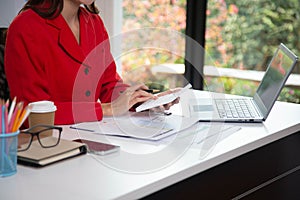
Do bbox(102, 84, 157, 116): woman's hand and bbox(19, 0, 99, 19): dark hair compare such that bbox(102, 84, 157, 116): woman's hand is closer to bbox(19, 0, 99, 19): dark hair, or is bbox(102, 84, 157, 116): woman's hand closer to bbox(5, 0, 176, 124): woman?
bbox(5, 0, 176, 124): woman

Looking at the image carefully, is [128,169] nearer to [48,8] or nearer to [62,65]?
[62,65]

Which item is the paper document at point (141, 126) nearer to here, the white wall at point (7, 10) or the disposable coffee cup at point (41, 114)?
the disposable coffee cup at point (41, 114)

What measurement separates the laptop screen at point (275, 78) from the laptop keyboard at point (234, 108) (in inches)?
1.8

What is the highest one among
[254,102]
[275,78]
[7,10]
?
[7,10]

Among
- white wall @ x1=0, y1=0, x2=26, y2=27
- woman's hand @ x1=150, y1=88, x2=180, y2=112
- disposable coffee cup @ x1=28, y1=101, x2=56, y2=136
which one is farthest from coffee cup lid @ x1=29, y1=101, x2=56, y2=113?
white wall @ x1=0, y1=0, x2=26, y2=27

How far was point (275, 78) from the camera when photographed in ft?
6.16

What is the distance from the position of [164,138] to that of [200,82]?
7.36 feet

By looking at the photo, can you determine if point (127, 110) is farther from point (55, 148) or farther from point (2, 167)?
point (2, 167)

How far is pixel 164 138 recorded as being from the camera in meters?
1.50

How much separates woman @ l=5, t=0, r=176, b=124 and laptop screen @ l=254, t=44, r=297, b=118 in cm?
42

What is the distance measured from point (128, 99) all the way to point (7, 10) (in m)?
1.17

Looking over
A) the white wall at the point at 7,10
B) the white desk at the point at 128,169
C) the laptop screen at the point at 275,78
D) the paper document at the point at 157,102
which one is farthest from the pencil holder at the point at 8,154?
the white wall at the point at 7,10

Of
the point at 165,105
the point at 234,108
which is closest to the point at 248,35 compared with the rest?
the point at 234,108

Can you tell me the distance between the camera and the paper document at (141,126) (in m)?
1.54
